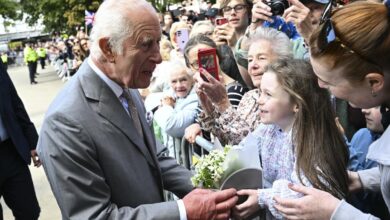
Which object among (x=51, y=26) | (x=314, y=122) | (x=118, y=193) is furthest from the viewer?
(x=51, y=26)

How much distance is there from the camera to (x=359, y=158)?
2637 mm

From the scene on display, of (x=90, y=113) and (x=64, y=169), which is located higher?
(x=90, y=113)

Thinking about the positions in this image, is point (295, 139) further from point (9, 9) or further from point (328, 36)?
point (9, 9)

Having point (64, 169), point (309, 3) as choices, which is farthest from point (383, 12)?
point (309, 3)

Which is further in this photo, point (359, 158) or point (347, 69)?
point (359, 158)

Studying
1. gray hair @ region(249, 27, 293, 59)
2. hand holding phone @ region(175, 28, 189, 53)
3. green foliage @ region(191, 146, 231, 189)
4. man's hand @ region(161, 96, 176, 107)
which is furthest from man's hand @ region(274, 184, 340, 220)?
hand holding phone @ region(175, 28, 189, 53)

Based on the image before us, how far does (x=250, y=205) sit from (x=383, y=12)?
1044 mm

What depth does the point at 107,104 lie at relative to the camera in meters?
2.18

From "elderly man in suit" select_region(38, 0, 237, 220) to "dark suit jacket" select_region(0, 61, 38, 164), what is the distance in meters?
2.06

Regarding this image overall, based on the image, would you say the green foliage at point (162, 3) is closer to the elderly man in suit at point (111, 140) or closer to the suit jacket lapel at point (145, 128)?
the suit jacket lapel at point (145, 128)

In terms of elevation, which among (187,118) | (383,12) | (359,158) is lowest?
(187,118)

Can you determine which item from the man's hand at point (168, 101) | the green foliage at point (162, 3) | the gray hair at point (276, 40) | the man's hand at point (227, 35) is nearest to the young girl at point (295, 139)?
the gray hair at point (276, 40)

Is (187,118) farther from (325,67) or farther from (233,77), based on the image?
(325,67)

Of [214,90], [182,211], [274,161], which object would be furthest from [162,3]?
[182,211]
